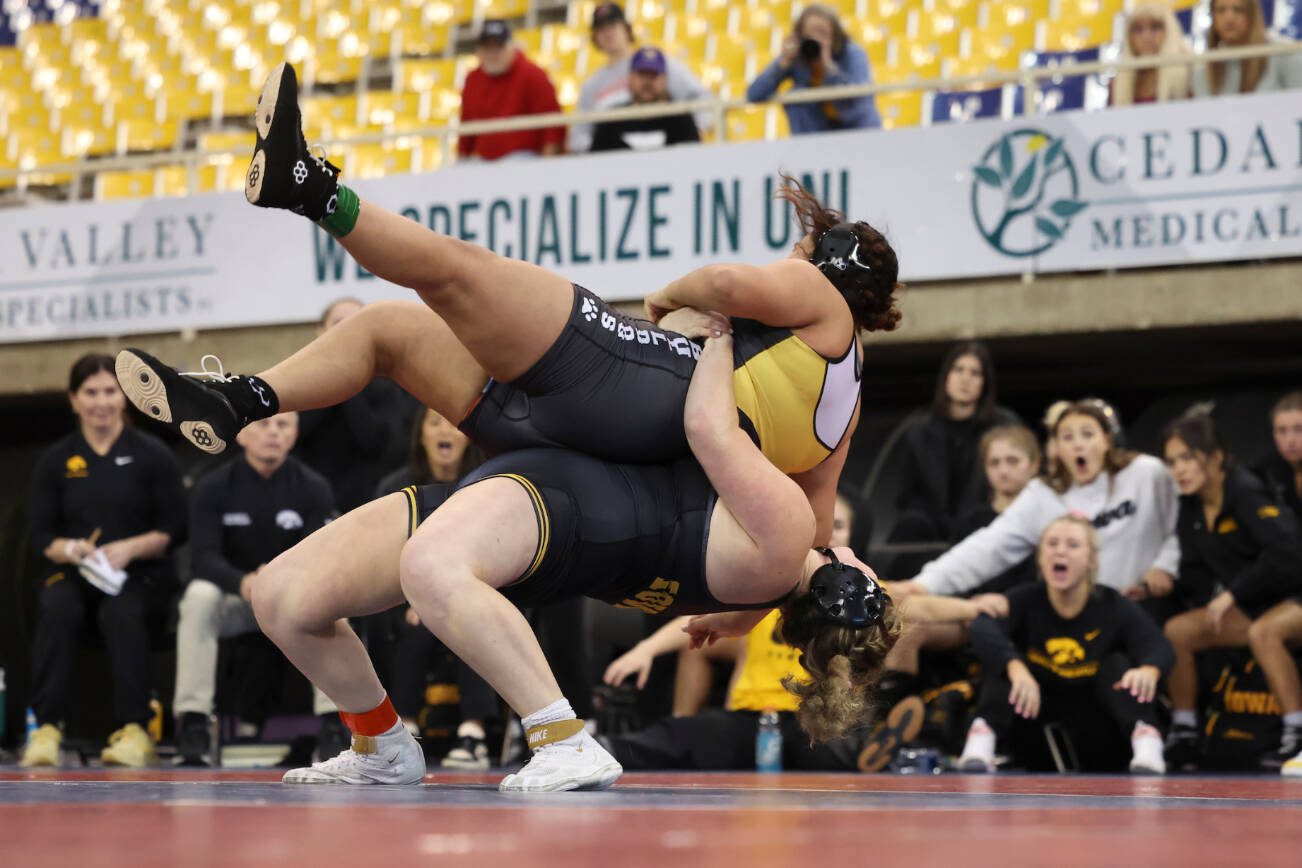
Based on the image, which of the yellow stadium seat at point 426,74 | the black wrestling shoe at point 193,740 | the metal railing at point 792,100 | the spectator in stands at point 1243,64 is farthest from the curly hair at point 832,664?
the yellow stadium seat at point 426,74

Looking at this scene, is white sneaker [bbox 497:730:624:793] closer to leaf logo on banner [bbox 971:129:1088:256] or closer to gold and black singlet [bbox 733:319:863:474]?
gold and black singlet [bbox 733:319:863:474]

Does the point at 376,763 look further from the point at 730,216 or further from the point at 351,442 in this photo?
the point at 730,216

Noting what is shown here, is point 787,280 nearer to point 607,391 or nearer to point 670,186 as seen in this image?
point 607,391

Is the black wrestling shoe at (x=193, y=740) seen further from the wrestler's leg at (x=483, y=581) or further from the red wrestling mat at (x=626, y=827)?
the wrestler's leg at (x=483, y=581)

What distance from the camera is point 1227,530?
20.5 ft

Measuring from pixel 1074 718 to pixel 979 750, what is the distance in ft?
1.25

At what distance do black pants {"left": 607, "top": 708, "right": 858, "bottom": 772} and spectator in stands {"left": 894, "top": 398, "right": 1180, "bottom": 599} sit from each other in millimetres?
657

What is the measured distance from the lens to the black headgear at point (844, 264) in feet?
12.4

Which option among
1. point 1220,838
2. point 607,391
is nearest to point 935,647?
point 607,391

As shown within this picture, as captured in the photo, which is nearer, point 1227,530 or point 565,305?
point 565,305

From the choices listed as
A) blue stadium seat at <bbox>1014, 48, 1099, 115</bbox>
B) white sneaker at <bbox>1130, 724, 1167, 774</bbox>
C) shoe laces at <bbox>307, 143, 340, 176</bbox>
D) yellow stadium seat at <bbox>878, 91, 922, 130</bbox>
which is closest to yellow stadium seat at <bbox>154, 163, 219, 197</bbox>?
yellow stadium seat at <bbox>878, 91, 922, 130</bbox>

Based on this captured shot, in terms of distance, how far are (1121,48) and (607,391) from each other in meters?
6.09

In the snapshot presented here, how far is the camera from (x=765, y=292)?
3504 millimetres

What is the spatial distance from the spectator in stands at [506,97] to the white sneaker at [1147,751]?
14.5ft
